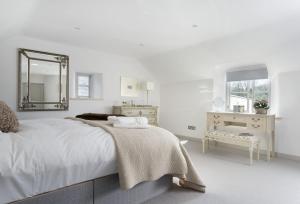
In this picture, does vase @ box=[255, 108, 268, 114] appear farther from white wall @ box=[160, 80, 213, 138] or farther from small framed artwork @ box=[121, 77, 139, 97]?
small framed artwork @ box=[121, 77, 139, 97]

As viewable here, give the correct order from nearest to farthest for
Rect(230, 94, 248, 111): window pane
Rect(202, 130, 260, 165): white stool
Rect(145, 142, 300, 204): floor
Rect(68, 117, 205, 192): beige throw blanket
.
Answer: Rect(68, 117, 205, 192): beige throw blanket < Rect(145, 142, 300, 204): floor < Rect(202, 130, 260, 165): white stool < Rect(230, 94, 248, 111): window pane

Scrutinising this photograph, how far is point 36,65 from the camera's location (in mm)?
3977

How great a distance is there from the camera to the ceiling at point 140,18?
244cm

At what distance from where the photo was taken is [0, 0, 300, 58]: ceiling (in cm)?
244

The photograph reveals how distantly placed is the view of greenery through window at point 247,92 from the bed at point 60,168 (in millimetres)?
3562

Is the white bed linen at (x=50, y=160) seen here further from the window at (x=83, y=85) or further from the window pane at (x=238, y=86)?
the window pane at (x=238, y=86)

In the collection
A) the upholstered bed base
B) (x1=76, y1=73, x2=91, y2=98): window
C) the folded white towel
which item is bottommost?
the upholstered bed base

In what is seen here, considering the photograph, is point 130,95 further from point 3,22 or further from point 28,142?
point 28,142

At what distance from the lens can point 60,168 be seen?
4.54ft

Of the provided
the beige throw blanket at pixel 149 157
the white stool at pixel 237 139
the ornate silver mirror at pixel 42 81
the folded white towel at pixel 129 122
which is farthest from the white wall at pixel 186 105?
the folded white towel at pixel 129 122

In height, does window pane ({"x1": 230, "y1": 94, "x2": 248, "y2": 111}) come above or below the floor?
above

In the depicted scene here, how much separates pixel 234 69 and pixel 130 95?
2.75 m

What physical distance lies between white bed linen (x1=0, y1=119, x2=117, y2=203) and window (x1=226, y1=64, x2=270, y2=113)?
3660 millimetres

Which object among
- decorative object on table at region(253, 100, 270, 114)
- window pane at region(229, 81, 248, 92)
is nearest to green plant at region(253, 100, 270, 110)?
decorative object on table at region(253, 100, 270, 114)
